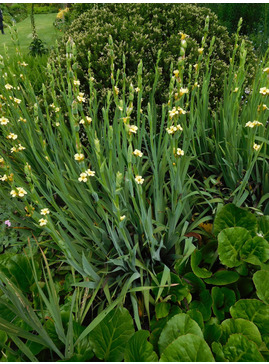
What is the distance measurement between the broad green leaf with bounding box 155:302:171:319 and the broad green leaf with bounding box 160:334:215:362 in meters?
0.26

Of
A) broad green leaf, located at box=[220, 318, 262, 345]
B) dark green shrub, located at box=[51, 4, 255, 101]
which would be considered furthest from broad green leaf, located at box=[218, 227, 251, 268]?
dark green shrub, located at box=[51, 4, 255, 101]

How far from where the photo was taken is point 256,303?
→ 5.22 ft

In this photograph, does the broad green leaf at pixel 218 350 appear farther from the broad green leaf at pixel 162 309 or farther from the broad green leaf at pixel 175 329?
the broad green leaf at pixel 162 309

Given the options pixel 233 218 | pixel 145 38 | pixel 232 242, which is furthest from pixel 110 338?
pixel 145 38

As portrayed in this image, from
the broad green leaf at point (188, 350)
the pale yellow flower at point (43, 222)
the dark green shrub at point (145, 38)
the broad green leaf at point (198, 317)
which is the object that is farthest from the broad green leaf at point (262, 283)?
the dark green shrub at point (145, 38)

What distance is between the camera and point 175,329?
4.94 ft

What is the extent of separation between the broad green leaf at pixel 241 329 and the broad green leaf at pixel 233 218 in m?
0.57

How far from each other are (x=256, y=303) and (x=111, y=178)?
98 centimetres

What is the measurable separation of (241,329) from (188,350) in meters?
0.30

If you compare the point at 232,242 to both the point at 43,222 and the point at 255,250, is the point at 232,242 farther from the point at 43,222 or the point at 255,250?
the point at 43,222

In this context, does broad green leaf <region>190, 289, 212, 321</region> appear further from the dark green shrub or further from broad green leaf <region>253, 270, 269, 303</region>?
the dark green shrub

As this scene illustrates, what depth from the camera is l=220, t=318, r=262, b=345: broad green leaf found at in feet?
4.87

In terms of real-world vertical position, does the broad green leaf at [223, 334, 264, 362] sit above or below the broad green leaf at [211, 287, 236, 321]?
above

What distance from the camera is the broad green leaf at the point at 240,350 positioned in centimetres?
141
